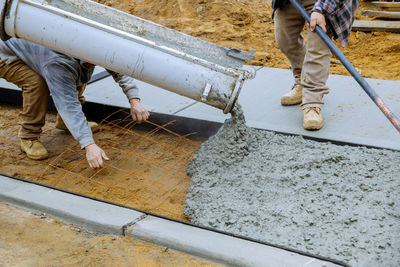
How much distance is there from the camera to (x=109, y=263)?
2.19 meters

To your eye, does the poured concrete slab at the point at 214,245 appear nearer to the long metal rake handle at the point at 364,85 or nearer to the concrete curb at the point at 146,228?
the concrete curb at the point at 146,228

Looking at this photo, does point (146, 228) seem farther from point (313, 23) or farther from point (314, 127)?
point (313, 23)

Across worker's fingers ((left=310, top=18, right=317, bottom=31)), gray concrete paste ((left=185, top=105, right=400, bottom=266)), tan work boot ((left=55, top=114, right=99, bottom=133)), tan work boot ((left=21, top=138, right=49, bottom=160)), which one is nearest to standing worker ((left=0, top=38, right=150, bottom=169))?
tan work boot ((left=21, top=138, right=49, bottom=160))

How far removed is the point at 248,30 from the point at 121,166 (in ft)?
14.8

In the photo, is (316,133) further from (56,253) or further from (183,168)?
(56,253)

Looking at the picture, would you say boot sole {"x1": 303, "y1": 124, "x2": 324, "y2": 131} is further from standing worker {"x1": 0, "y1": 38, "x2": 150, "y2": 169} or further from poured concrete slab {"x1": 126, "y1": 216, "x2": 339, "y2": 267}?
poured concrete slab {"x1": 126, "y1": 216, "x2": 339, "y2": 267}

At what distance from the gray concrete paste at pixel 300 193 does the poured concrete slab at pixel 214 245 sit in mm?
187

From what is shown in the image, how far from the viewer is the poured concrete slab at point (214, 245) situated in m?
2.03

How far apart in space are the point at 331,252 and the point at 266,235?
359mm

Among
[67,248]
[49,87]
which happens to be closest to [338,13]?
[49,87]

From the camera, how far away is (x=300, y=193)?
2637 mm

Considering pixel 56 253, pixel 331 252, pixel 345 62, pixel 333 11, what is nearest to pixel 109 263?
pixel 56 253

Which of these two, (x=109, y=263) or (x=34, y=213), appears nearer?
(x=109, y=263)

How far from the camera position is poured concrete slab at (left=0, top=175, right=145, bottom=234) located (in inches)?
95.1
